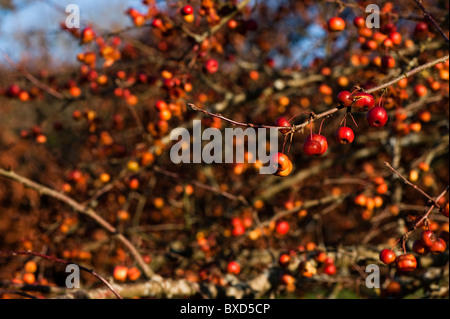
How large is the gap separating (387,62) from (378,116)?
1477 mm

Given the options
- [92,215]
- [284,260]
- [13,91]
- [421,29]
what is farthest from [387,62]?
[13,91]

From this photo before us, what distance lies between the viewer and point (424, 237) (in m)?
2.22

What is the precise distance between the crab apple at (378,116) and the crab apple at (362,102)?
0.04 metres

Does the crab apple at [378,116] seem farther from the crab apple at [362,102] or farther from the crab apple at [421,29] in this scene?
the crab apple at [421,29]

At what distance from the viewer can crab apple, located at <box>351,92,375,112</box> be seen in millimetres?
1709

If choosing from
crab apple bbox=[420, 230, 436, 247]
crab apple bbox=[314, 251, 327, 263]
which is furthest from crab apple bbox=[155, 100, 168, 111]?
crab apple bbox=[420, 230, 436, 247]

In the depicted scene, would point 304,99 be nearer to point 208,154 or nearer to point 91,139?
point 208,154

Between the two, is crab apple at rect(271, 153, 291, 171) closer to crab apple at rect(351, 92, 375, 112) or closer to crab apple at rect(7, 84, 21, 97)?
crab apple at rect(351, 92, 375, 112)

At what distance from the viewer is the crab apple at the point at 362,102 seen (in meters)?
1.71

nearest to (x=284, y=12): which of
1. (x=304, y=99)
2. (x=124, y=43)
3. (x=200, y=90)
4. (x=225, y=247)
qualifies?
(x=304, y=99)

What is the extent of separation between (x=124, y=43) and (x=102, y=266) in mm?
3202

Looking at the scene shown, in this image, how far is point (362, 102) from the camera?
1734 mm

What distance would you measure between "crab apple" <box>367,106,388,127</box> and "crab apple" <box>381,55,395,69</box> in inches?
56.7

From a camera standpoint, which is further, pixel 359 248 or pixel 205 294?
pixel 359 248
